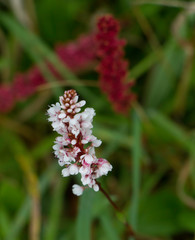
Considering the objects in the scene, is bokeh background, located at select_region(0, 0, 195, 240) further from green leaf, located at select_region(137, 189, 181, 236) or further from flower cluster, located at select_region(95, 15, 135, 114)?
flower cluster, located at select_region(95, 15, 135, 114)

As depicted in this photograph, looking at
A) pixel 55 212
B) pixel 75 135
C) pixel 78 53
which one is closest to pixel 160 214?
pixel 55 212

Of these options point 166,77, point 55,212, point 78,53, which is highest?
point 78,53

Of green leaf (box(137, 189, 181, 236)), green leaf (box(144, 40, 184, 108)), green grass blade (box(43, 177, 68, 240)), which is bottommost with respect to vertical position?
green leaf (box(137, 189, 181, 236))

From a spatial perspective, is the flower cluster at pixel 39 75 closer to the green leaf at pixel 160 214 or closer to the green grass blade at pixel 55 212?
the green grass blade at pixel 55 212

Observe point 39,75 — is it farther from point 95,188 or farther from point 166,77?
point 95,188

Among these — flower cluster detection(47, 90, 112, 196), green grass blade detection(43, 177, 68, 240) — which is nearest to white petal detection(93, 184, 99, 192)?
flower cluster detection(47, 90, 112, 196)

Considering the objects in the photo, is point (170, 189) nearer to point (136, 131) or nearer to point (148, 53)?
point (136, 131)

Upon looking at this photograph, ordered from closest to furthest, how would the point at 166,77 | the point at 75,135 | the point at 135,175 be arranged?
the point at 75,135 → the point at 135,175 → the point at 166,77

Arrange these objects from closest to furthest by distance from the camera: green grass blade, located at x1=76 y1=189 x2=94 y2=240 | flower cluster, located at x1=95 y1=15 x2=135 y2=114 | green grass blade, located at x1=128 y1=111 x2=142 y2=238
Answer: green grass blade, located at x1=76 y1=189 x2=94 y2=240 → flower cluster, located at x1=95 y1=15 x2=135 y2=114 → green grass blade, located at x1=128 y1=111 x2=142 y2=238
